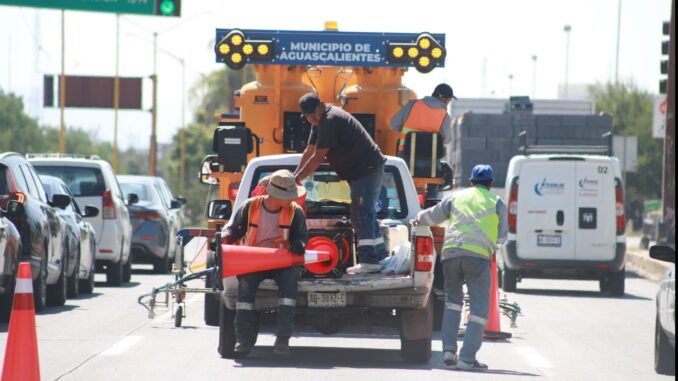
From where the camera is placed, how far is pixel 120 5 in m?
20.2

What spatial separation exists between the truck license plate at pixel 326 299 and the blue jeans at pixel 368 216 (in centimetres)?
48

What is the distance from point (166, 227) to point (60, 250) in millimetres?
8135

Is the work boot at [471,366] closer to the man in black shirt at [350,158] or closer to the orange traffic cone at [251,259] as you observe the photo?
the man in black shirt at [350,158]

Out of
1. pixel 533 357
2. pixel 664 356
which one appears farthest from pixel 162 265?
pixel 664 356

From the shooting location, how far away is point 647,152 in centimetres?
7456

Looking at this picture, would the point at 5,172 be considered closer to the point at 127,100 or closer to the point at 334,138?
the point at 334,138

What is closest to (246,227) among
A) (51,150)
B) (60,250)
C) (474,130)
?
(60,250)

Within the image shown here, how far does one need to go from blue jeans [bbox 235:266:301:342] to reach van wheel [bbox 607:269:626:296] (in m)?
12.5

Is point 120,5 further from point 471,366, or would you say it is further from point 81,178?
point 471,366

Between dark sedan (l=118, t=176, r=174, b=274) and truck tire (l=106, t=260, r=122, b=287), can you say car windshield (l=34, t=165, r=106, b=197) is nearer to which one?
truck tire (l=106, t=260, r=122, b=287)

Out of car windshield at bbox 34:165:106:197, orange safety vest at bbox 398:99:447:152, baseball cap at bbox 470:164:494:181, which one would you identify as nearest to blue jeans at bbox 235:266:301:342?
baseball cap at bbox 470:164:494:181

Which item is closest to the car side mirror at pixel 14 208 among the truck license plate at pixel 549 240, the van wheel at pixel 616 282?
the truck license plate at pixel 549 240

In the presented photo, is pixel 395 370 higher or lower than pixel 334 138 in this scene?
lower

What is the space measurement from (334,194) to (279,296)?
253 centimetres
